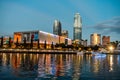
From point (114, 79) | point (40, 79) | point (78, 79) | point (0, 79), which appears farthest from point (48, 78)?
point (114, 79)

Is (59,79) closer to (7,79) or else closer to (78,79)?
(78,79)

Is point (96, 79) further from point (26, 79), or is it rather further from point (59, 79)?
point (26, 79)

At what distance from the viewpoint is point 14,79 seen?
32.1 m

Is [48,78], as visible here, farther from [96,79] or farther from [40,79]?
[96,79]

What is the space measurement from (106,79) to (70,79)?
5063 mm

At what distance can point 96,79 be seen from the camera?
33.8 metres

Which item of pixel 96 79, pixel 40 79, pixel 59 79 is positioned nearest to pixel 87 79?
pixel 96 79

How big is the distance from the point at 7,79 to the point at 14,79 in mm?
867

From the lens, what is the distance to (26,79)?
32.1 metres

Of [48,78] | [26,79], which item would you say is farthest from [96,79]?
[26,79]

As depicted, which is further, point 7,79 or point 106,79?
point 106,79

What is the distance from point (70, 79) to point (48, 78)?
294cm

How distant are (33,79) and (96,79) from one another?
329 inches

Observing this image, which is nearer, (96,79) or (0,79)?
(0,79)
